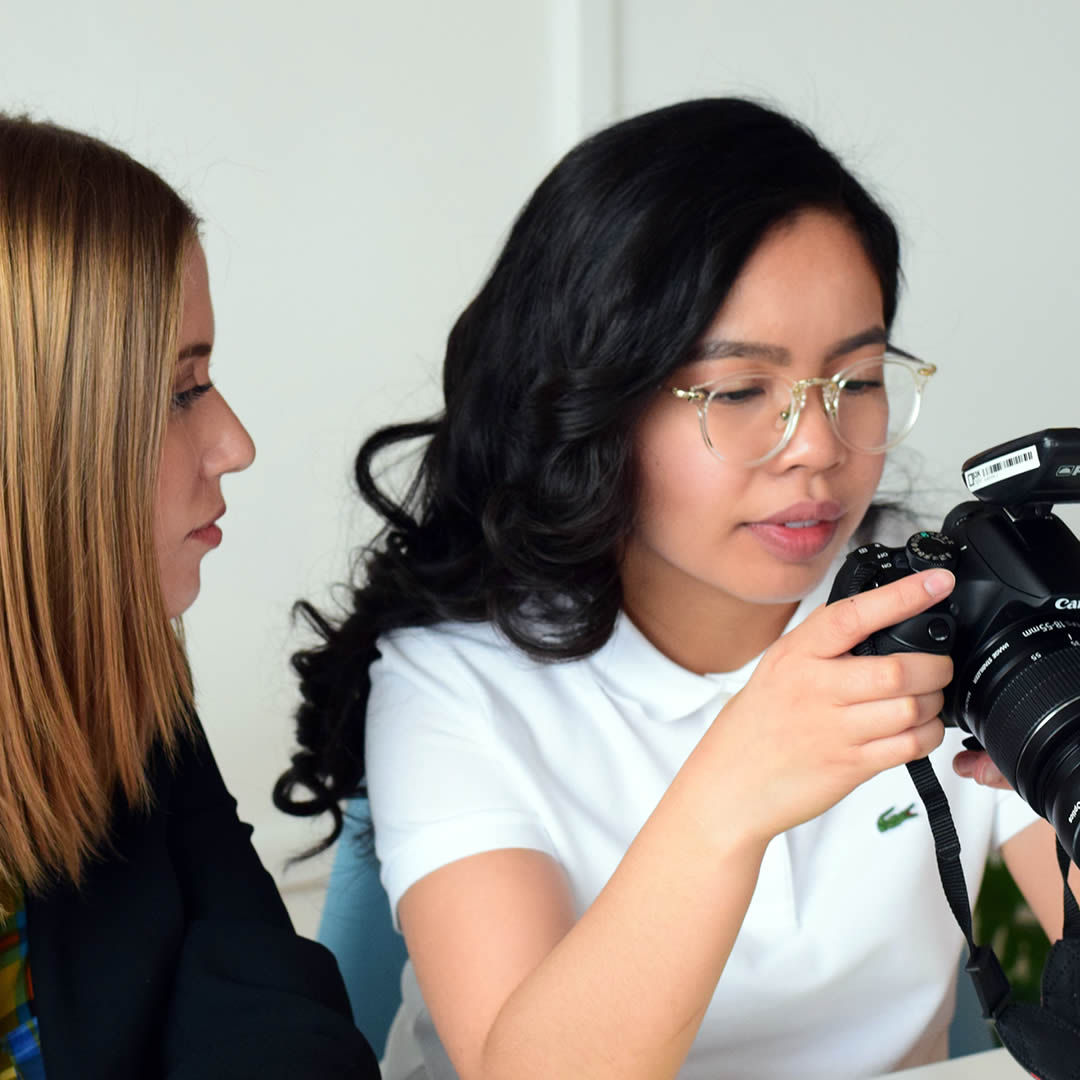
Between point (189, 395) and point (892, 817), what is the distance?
2.17ft

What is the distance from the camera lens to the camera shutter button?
0.05 metres

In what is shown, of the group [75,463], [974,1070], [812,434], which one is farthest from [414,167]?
[974,1070]

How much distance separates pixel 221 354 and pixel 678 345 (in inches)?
45.7

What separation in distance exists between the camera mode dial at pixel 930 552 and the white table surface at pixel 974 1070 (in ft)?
1.09

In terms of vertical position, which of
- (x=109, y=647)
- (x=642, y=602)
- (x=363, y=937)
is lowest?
(x=363, y=937)

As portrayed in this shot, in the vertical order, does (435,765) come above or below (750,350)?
below

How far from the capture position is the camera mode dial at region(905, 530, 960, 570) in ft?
2.49

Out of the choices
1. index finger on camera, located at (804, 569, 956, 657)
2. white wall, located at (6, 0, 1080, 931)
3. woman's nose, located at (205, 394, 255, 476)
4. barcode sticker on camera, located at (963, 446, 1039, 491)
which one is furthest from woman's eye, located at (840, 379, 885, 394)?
white wall, located at (6, 0, 1080, 931)

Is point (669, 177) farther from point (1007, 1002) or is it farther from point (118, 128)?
point (118, 128)

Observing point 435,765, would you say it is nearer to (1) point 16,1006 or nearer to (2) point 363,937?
(2) point 363,937

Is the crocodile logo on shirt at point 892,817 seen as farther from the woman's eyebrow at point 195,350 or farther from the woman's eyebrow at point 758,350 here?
the woman's eyebrow at point 195,350

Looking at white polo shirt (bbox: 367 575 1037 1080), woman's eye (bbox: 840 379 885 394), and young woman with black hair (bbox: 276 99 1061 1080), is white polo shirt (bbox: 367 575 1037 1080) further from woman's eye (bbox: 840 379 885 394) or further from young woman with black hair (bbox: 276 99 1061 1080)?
woman's eye (bbox: 840 379 885 394)

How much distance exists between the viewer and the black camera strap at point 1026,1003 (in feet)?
2.36

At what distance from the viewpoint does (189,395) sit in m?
A: 0.91
